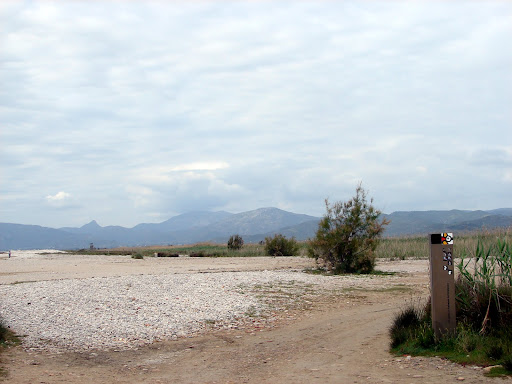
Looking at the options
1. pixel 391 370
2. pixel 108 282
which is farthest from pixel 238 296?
pixel 391 370

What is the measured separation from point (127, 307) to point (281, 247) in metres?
31.5

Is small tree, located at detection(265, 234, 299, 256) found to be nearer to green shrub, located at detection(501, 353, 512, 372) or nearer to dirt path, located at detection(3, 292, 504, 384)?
dirt path, located at detection(3, 292, 504, 384)

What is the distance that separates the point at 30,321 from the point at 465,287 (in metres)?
9.88

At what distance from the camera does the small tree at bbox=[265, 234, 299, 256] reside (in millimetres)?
45438

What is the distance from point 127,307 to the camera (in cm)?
1449

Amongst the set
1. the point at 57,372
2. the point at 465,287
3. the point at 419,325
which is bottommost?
the point at 57,372

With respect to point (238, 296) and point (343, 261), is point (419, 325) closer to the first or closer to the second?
point (238, 296)

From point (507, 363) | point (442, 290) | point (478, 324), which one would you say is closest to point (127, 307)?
point (442, 290)

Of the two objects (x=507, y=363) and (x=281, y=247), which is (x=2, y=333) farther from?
(x=281, y=247)

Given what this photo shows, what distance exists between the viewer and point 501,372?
24.8ft

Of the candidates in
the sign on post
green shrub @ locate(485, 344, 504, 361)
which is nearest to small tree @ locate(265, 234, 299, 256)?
the sign on post

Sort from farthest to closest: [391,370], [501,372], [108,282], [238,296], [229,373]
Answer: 1. [108,282]
2. [238,296]
3. [229,373]
4. [391,370]
5. [501,372]

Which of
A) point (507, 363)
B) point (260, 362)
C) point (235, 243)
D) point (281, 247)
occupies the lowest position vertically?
point (260, 362)

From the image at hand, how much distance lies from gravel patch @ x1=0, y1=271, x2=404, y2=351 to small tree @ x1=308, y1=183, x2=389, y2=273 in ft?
15.5
